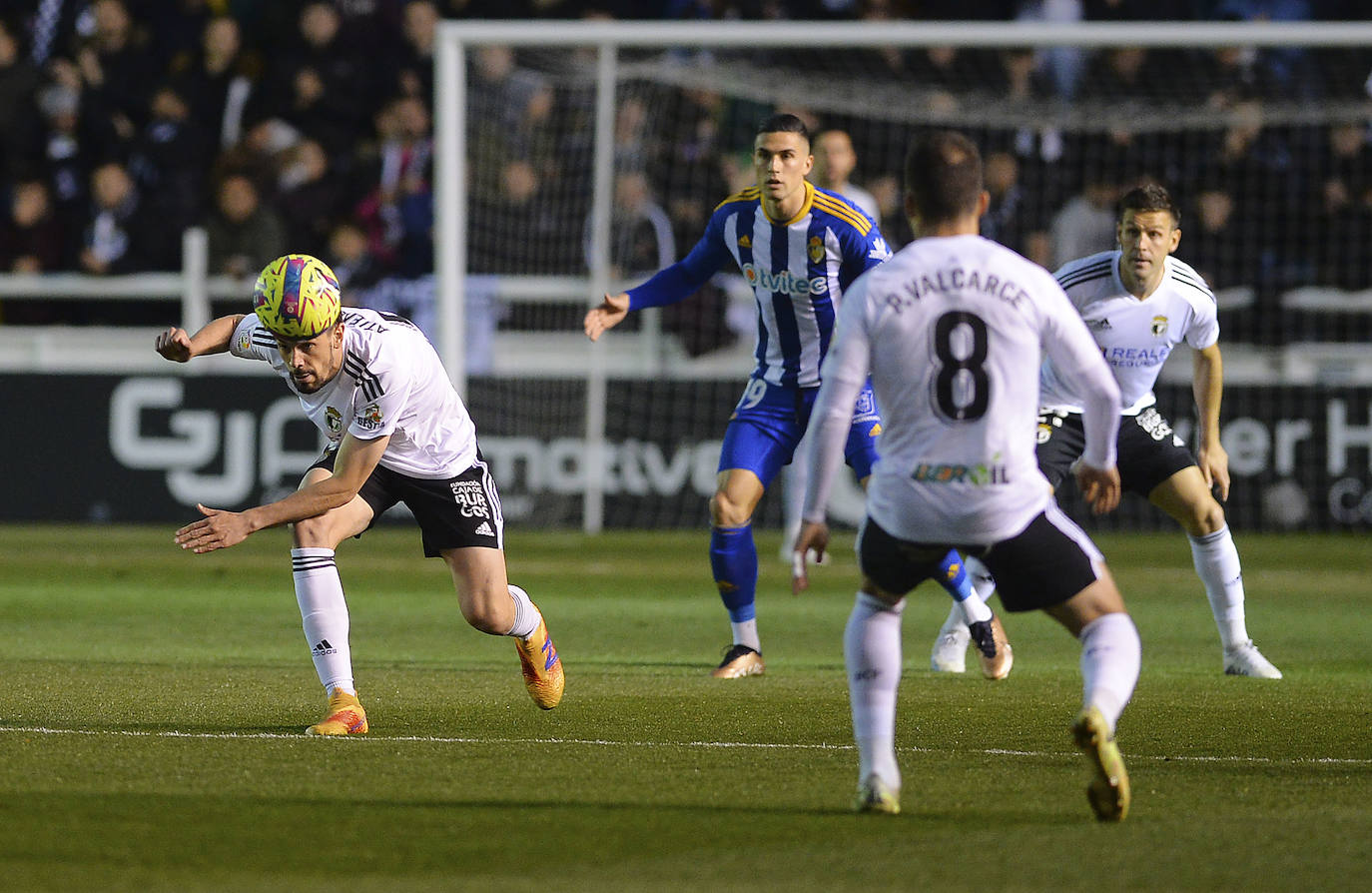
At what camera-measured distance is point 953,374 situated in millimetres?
Answer: 4891

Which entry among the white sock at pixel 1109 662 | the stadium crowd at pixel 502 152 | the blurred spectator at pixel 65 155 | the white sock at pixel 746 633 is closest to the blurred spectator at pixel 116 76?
the stadium crowd at pixel 502 152

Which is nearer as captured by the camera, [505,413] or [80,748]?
[80,748]


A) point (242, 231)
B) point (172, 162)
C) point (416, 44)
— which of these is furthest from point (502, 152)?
point (172, 162)

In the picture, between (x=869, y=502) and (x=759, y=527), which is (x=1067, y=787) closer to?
(x=869, y=502)

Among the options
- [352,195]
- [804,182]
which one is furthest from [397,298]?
[804,182]

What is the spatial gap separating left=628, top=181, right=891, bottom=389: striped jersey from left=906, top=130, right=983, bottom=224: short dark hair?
327cm

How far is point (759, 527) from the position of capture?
57.2 feet

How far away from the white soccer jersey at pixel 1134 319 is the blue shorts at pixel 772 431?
81cm

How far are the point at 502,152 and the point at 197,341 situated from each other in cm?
1038

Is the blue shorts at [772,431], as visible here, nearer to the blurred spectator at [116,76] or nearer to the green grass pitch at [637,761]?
the green grass pitch at [637,761]

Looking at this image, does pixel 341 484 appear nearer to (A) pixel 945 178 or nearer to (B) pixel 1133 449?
(A) pixel 945 178

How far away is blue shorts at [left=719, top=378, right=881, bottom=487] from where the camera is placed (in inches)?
331

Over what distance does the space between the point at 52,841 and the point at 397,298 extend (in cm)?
1240

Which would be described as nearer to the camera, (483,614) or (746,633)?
(483,614)
